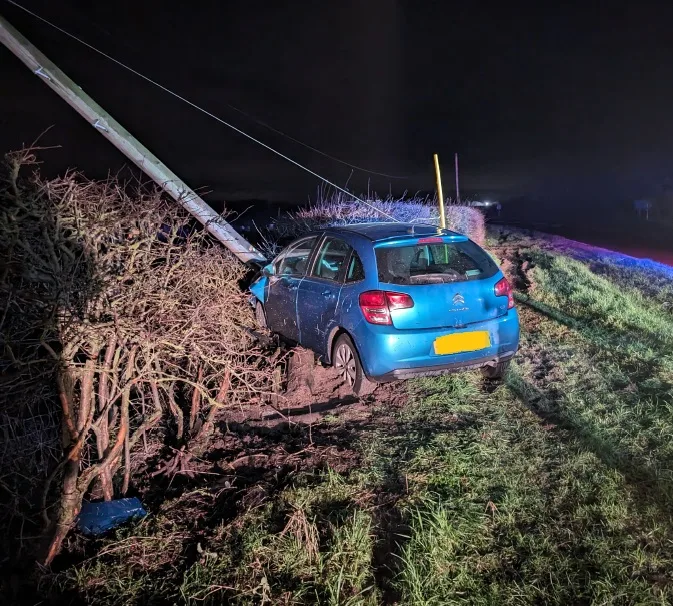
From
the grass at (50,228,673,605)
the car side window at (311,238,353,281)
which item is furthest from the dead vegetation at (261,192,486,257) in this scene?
Result: the grass at (50,228,673,605)

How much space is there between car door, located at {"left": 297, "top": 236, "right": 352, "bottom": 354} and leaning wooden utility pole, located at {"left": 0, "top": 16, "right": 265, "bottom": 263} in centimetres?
202

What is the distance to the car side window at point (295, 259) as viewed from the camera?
5.81 metres

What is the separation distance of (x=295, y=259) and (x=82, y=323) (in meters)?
3.34

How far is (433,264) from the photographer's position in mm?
4953

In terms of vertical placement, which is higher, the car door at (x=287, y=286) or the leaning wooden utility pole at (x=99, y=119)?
the leaning wooden utility pole at (x=99, y=119)

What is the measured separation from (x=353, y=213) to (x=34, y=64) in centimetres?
667

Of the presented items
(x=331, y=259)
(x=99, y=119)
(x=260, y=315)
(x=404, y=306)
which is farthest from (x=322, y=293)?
(x=99, y=119)

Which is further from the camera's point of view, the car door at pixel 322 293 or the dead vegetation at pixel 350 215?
the dead vegetation at pixel 350 215

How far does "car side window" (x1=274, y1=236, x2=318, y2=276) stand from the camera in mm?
5809

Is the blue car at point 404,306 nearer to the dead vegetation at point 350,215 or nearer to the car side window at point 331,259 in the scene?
the car side window at point 331,259

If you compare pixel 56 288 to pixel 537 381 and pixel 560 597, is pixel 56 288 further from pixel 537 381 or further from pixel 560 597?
pixel 537 381

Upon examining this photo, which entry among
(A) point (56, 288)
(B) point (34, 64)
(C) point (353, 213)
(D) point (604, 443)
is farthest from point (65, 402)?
(C) point (353, 213)

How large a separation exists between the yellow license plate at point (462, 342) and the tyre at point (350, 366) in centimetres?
72

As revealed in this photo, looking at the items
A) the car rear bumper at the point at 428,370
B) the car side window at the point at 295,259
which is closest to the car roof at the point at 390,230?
the car side window at the point at 295,259
